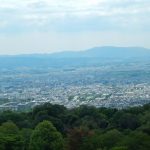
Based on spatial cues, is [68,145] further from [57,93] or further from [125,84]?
[125,84]

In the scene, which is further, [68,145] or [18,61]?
[18,61]

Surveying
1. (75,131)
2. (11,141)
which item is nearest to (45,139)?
(11,141)

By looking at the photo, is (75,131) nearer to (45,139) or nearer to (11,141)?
(45,139)

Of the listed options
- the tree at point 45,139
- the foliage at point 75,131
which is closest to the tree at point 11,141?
the foliage at point 75,131

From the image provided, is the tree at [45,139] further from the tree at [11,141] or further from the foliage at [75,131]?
the tree at [11,141]

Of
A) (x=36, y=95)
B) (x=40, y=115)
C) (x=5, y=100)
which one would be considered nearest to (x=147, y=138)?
(x=40, y=115)

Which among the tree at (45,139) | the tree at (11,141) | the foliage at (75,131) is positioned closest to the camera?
the foliage at (75,131)

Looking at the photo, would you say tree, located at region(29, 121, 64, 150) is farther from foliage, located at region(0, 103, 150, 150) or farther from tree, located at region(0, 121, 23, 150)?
tree, located at region(0, 121, 23, 150)

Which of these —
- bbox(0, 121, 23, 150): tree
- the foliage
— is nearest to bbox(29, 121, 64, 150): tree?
the foliage
